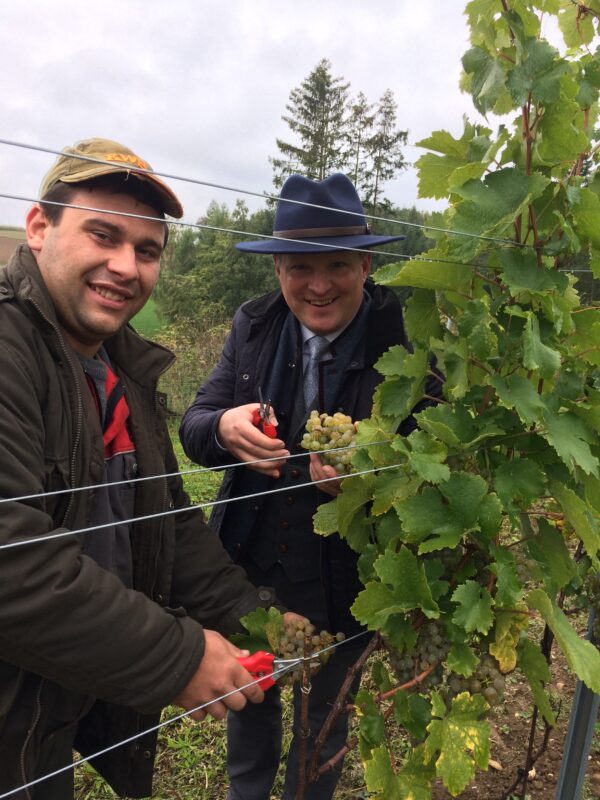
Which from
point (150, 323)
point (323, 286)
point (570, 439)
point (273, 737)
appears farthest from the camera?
point (150, 323)

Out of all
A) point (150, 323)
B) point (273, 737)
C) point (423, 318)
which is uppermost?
point (150, 323)

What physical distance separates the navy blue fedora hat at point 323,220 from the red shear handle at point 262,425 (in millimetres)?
529

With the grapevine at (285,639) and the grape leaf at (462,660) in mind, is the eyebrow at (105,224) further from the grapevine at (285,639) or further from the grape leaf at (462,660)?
the grape leaf at (462,660)

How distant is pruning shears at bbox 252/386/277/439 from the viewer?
1.80 meters

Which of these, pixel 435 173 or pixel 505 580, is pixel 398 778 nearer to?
pixel 505 580

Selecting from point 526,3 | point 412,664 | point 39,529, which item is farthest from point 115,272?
Result: point 412,664

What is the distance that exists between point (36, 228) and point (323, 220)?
0.89 meters

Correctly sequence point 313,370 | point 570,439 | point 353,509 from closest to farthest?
point 570,439
point 353,509
point 313,370

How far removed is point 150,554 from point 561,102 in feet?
4.65

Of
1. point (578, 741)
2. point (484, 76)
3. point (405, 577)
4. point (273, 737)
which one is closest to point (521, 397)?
point (405, 577)

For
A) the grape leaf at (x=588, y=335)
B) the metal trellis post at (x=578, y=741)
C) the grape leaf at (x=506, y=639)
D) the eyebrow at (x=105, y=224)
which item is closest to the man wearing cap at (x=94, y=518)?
the eyebrow at (x=105, y=224)

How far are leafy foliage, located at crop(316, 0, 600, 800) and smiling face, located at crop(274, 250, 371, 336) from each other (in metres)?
0.54

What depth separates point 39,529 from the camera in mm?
1175

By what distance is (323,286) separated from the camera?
1.98 m
